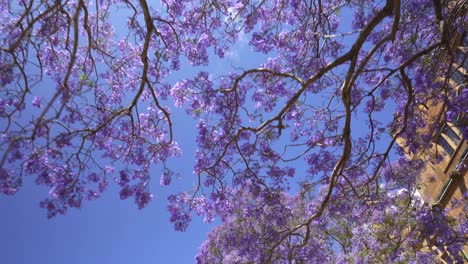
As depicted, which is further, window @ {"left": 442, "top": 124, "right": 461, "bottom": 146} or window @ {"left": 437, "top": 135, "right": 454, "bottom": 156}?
window @ {"left": 437, "top": 135, "right": 454, "bottom": 156}

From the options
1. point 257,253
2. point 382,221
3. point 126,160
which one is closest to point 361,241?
point 382,221

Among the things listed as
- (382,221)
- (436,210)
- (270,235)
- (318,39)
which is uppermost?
(318,39)

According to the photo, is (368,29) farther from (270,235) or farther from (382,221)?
(382,221)

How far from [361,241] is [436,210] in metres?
4.07

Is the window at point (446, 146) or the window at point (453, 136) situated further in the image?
the window at point (446, 146)

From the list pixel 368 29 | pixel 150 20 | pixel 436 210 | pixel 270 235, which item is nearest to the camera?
pixel 368 29

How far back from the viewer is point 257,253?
720 centimetres

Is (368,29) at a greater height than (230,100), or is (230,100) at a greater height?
(230,100)

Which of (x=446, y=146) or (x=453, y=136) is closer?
(x=453, y=136)

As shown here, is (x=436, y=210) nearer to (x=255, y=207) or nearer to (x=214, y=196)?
(x=255, y=207)

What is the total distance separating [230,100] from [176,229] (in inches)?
96.2

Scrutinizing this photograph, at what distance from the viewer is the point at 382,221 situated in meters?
10.0

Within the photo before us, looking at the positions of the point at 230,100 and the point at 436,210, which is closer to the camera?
the point at 436,210

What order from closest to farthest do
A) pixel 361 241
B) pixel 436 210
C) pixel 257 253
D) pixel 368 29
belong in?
pixel 368 29, pixel 436 210, pixel 257 253, pixel 361 241
